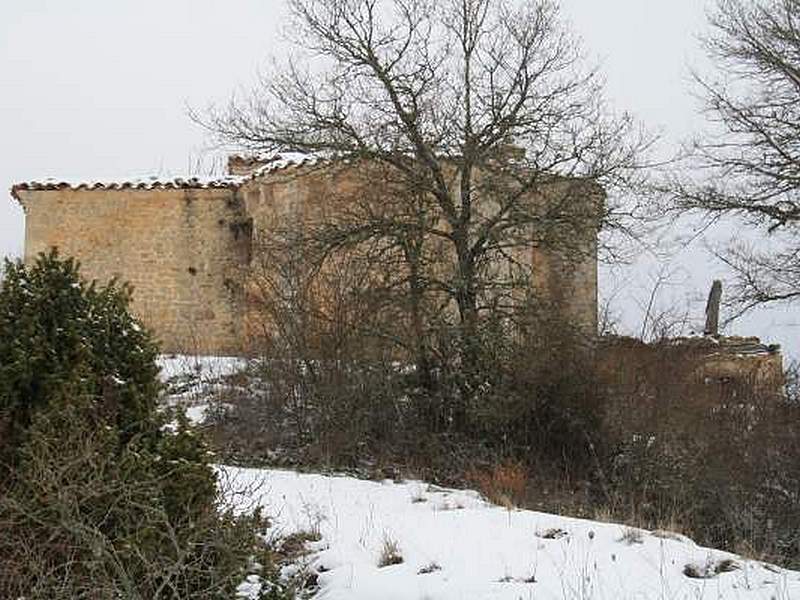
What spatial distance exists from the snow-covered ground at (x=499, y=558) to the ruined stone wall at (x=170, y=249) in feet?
30.4

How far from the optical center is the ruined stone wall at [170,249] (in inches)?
704

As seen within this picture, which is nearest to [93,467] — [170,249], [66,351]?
[66,351]

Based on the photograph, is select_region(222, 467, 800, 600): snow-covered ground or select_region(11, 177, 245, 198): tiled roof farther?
select_region(11, 177, 245, 198): tiled roof

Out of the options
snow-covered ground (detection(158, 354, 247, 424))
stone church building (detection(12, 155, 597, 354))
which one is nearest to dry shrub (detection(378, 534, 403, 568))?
snow-covered ground (detection(158, 354, 247, 424))

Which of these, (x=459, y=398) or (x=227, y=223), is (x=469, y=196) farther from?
(x=227, y=223)

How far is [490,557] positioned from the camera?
286 inches

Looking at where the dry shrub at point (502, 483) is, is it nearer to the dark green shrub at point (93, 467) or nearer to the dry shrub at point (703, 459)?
the dry shrub at point (703, 459)

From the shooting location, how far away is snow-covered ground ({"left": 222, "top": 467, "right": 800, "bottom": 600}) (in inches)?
262

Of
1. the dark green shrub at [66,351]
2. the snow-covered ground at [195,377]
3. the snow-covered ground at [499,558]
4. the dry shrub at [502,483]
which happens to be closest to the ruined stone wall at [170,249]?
the snow-covered ground at [195,377]

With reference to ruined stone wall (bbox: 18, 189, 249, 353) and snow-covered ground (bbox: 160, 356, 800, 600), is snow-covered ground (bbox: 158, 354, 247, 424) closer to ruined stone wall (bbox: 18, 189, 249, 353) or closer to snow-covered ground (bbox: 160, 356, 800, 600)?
ruined stone wall (bbox: 18, 189, 249, 353)

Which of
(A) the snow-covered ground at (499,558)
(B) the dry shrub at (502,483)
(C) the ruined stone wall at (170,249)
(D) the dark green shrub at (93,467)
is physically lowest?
(A) the snow-covered ground at (499,558)

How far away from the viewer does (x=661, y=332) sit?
1300cm

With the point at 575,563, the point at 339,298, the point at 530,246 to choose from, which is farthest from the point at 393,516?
the point at 530,246

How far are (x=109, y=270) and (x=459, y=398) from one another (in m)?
8.75
